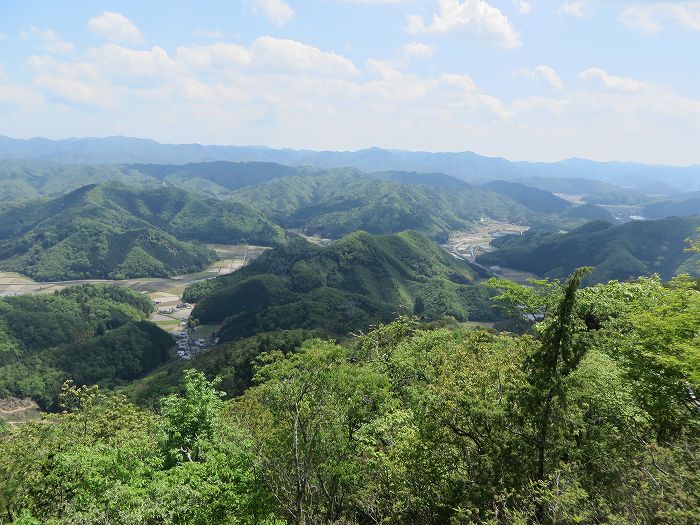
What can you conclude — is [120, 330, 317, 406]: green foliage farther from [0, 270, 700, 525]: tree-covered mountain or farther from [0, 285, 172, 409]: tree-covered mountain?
[0, 270, 700, 525]: tree-covered mountain

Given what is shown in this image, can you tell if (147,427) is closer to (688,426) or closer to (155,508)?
(155,508)

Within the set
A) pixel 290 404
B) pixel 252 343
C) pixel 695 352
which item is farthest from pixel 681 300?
pixel 252 343

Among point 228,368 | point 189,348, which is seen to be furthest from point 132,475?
point 189,348

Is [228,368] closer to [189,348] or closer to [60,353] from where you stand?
[189,348]

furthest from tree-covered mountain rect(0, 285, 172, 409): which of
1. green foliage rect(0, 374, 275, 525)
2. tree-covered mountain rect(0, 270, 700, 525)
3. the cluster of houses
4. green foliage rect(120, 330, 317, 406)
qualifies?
tree-covered mountain rect(0, 270, 700, 525)

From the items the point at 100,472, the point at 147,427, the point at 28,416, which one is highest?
the point at 100,472

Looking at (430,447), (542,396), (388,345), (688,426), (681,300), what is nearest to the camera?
(542,396)

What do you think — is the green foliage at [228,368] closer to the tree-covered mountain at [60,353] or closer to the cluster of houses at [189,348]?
the tree-covered mountain at [60,353]

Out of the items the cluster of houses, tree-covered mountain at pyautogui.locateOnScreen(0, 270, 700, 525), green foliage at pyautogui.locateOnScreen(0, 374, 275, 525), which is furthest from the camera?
the cluster of houses

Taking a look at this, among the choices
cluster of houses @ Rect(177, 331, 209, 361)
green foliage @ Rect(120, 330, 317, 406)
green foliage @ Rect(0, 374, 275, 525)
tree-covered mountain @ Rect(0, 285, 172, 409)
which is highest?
green foliage @ Rect(0, 374, 275, 525)

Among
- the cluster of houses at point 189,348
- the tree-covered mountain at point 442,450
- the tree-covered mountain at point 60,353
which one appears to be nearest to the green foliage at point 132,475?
the tree-covered mountain at point 442,450

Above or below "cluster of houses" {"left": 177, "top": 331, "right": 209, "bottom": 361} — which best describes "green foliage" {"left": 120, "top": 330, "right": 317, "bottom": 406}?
above
